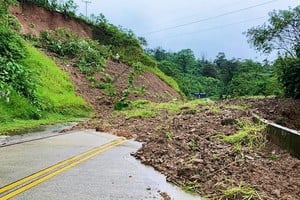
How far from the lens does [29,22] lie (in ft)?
140

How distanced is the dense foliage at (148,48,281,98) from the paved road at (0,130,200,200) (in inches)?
1401

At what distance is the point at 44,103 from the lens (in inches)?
1093

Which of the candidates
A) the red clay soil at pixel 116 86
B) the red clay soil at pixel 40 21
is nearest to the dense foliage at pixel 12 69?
the red clay soil at pixel 116 86

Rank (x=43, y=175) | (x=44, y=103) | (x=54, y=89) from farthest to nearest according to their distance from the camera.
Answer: (x=54, y=89)
(x=44, y=103)
(x=43, y=175)

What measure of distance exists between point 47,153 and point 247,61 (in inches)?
2795

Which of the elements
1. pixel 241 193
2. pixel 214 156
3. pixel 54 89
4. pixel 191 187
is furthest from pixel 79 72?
pixel 241 193

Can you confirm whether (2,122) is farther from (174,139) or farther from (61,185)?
(61,185)

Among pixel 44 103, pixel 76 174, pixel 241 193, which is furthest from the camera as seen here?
pixel 44 103

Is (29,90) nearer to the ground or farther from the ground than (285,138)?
farther from the ground

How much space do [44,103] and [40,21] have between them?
1882cm

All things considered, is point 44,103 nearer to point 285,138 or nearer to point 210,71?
point 285,138

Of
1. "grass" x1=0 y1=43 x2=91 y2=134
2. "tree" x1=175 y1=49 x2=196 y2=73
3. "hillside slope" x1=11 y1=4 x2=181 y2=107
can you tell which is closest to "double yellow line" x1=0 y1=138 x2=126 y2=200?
"grass" x1=0 y1=43 x2=91 y2=134

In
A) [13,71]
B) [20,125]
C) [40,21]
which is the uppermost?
[40,21]

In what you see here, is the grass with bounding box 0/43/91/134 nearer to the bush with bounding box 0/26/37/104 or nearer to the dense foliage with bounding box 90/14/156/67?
the bush with bounding box 0/26/37/104
